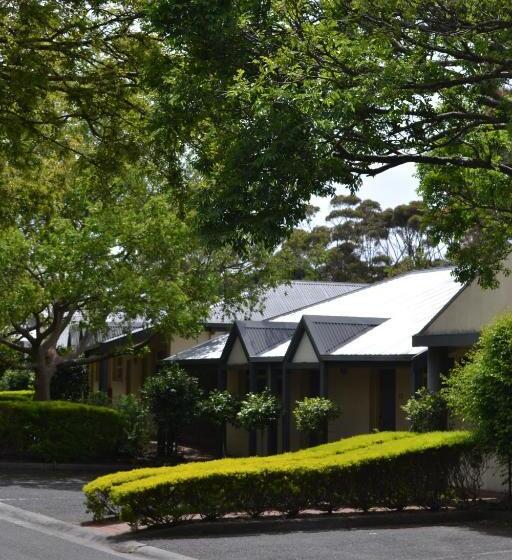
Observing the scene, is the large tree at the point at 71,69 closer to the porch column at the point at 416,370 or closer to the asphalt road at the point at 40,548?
the asphalt road at the point at 40,548

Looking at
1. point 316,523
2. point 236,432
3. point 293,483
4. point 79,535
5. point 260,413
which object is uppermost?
point 260,413

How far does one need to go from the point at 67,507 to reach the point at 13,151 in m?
7.10

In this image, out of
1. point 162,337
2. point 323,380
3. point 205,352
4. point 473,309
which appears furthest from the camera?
point 162,337

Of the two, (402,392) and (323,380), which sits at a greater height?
(323,380)

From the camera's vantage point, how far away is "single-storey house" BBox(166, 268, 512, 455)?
62.6ft

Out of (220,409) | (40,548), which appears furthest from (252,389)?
(40,548)

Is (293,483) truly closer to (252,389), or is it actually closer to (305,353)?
(305,353)

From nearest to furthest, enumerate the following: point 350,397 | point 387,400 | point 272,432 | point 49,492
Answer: point 49,492, point 387,400, point 350,397, point 272,432

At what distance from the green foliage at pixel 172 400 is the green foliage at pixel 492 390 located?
11.5 meters

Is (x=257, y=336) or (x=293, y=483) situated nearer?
(x=293, y=483)

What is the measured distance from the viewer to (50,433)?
25.2 m

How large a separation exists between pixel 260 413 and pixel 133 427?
12.5ft

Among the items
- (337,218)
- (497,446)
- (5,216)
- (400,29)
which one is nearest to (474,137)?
(400,29)

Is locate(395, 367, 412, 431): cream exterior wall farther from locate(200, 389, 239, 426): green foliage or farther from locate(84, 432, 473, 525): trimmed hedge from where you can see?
locate(84, 432, 473, 525): trimmed hedge
